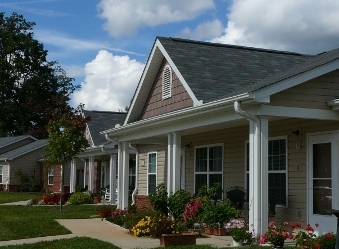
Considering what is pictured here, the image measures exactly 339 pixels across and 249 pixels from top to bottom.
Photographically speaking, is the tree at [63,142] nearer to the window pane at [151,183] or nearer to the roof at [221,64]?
the window pane at [151,183]

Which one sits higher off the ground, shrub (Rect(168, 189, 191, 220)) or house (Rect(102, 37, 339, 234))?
house (Rect(102, 37, 339, 234))

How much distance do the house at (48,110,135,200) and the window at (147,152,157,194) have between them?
5852 mm

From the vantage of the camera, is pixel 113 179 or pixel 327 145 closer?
pixel 327 145

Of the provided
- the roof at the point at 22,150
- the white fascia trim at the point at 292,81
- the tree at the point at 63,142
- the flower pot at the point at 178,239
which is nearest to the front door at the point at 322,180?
the white fascia trim at the point at 292,81

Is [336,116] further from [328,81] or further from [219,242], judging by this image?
[219,242]

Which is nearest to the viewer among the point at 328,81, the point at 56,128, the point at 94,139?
the point at 328,81

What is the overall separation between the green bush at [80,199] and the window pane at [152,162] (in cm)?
780

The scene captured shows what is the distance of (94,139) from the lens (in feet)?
114

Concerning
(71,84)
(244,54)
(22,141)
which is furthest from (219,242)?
(71,84)

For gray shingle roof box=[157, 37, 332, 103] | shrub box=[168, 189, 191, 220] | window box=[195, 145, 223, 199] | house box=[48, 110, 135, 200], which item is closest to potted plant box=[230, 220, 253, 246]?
shrub box=[168, 189, 191, 220]

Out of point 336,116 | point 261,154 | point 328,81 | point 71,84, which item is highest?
point 71,84

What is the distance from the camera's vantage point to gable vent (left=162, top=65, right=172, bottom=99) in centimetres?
1812

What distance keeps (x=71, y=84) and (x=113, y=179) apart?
40.7 meters

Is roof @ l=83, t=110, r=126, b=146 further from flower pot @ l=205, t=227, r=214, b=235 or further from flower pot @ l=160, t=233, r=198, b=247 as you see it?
flower pot @ l=160, t=233, r=198, b=247
